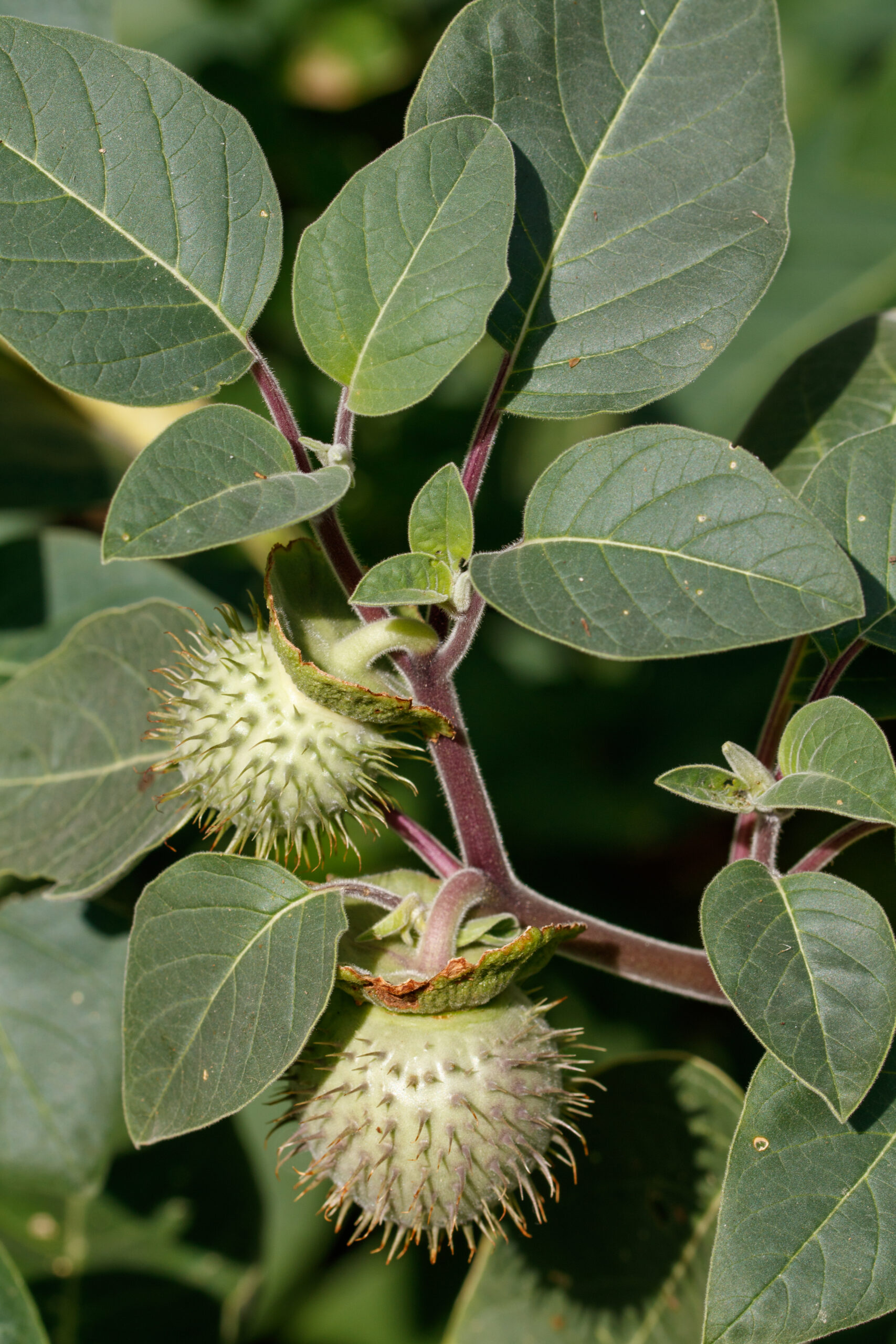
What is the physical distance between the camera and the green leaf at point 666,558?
Result: 94 centimetres

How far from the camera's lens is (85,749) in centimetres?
167

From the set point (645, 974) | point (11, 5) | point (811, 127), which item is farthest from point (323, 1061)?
point (811, 127)

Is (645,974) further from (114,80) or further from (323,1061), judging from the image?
(114,80)

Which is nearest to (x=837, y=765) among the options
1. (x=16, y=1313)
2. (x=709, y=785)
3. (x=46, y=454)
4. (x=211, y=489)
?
(x=709, y=785)

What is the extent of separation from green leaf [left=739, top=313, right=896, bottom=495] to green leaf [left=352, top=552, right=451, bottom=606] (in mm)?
697

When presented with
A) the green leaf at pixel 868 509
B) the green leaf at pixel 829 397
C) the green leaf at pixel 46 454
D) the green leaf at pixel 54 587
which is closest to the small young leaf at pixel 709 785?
the green leaf at pixel 868 509

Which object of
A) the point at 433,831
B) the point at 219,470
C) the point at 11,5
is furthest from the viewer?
the point at 433,831

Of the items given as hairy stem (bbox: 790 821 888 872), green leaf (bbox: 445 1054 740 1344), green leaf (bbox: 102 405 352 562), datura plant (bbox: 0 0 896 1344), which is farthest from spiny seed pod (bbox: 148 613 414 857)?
green leaf (bbox: 445 1054 740 1344)

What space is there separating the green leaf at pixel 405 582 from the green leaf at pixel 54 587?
3.23 ft

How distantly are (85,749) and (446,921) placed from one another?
2.43 ft

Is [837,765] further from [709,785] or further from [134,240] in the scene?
[134,240]

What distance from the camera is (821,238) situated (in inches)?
103

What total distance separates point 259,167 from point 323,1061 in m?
0.98

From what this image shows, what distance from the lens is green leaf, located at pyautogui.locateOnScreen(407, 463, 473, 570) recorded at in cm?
112
